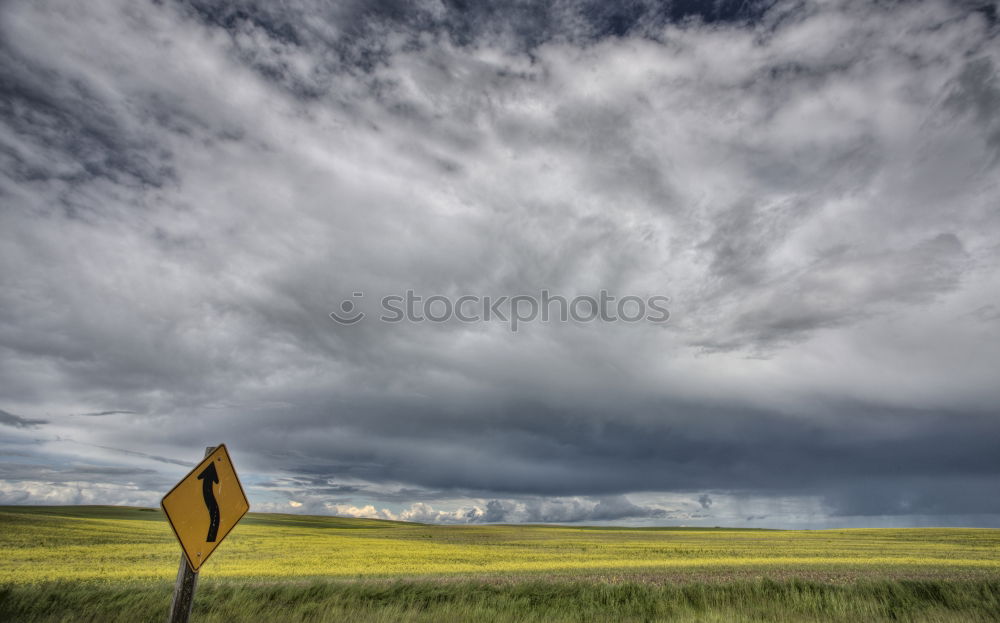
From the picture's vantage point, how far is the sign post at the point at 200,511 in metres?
6.30

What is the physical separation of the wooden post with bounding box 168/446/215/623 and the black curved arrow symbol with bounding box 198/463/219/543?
0.21m

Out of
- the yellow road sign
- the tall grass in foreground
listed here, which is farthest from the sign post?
the tall grass in foreground

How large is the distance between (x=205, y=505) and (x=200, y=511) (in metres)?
0.08

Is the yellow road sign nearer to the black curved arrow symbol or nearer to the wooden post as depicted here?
the black curved arrow symbol

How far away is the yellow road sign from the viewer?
20.6ft

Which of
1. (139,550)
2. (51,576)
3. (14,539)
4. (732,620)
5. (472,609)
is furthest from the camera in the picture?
(14,539)

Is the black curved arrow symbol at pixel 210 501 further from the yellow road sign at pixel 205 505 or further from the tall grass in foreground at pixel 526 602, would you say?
the tall grass in foreground at pixel 526 602

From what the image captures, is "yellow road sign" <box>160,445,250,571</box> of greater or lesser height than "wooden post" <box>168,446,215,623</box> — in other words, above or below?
above

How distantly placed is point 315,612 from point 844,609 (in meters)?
10.5

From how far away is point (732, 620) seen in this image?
30.5ft

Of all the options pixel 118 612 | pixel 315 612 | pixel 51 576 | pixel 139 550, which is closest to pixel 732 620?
pixel 315 612

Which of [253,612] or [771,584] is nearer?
[253,612]

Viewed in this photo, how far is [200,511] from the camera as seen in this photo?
6.61 meters

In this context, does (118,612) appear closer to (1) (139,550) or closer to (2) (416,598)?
(2) (416,598)
